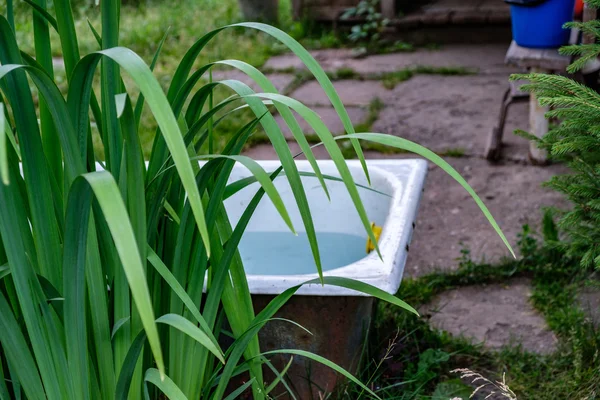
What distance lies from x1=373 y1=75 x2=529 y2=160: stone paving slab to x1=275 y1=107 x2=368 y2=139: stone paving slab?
105 mm

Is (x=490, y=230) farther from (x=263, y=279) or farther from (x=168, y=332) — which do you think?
(x=168, y=332)

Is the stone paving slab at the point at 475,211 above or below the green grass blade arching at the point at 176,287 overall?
below

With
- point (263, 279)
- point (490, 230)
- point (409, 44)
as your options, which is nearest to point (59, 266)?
point (263, 279)

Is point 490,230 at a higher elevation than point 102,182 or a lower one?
lower

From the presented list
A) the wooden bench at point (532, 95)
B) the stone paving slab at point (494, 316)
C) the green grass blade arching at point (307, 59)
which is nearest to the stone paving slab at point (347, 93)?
the wooden bench at point (532, 95)

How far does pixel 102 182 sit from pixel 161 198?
42 cm

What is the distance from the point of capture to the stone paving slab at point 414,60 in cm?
513

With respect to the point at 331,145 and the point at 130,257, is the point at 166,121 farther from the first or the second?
the point at 331,145

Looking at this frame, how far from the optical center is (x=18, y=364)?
50.9 inches

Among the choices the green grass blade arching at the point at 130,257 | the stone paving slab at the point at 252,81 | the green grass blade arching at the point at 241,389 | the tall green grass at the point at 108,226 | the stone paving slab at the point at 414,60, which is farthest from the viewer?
the stone paving slab at the point at 414,60

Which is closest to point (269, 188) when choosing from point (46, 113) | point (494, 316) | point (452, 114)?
point (46, 113)

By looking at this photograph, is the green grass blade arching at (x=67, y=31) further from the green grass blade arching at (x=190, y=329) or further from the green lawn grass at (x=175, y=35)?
the green lawn grass at (x=175, y=35)

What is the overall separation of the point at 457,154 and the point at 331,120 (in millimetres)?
749

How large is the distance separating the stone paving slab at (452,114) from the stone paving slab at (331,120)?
0.11 m
